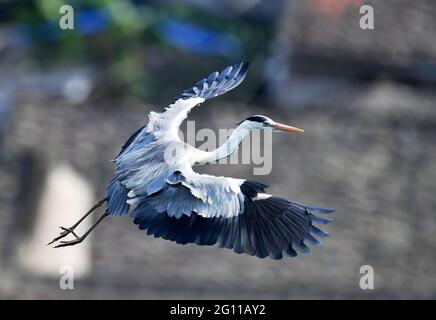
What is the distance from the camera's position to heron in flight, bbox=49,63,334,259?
9.88 m

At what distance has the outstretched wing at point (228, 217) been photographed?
32.3 ft

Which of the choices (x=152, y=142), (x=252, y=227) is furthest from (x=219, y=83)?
(x=252, y=227)

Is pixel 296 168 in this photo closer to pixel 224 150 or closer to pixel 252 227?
pixel 252 227

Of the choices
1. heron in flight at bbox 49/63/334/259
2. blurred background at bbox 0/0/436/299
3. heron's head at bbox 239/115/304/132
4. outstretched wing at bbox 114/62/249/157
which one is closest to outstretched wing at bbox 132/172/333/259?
heron in flight at bbox 49/63/334/259

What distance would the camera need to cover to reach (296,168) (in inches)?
885

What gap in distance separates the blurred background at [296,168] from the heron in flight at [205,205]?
940 cm

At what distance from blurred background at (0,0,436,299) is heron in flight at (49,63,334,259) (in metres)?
9.40

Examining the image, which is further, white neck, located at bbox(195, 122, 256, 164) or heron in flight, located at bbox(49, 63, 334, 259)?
white neck, located at bbox(195, 122, 256, 164)

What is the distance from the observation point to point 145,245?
826 inches

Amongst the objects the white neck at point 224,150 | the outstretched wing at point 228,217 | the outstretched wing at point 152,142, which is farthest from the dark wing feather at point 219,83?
the outstretched wing at point 228,217

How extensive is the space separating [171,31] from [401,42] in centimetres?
828

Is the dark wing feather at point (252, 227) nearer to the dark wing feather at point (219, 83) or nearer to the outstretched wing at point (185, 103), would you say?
the outstretched wing at point (185, 103)

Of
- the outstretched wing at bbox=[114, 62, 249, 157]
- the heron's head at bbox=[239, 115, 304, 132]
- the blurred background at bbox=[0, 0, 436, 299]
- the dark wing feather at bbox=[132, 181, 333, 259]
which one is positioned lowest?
the dark wing feather at bbox=[132, 181, 333, 259]

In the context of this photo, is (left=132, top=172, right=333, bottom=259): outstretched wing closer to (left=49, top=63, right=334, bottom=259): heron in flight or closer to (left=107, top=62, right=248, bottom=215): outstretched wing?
(left=49, top=63, right=334, bottom=259): heron in flight
